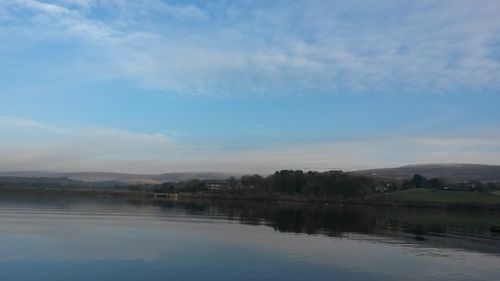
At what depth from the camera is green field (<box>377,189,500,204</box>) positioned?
169 metres

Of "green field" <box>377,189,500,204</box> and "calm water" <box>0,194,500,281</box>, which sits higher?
"green field" <box>377,189,500,204</box>

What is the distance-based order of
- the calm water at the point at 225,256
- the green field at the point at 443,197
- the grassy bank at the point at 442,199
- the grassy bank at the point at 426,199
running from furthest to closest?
1. the green field at the point at 443,197
2. the grassy bank at the point at 426,199
3. the grassy bank at the point at 442,199
4. the calm water at the point at 225,256

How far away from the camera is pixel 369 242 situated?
159ft

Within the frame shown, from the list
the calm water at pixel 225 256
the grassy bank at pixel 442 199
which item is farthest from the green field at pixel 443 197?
the calm water at pixel 225 256

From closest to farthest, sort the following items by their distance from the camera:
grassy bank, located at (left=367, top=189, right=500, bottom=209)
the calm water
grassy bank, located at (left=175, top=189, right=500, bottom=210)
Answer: the calm water
grassy bank, located at (left=367, top=189, right=500, bottom=209)
grassy bank, located at (left=175, top=189, right=500, bottom=210)

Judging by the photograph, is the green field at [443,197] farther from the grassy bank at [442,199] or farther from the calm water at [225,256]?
the calm water at [225,256]

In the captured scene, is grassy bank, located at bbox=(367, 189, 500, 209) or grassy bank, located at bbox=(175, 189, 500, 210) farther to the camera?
grassy bank, located at bbox=(175, 189, 500, 210)

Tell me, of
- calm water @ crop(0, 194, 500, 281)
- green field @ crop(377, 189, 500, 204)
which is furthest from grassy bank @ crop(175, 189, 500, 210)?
calm water @ crop(0, 194, 500, 281)

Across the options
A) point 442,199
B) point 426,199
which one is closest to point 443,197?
point 442,199

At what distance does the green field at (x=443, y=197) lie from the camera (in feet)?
554

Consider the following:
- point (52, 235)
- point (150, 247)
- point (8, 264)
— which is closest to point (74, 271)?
point (8, 264)

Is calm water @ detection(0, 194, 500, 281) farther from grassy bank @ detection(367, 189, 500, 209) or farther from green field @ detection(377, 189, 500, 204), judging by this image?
green field @ detection(377, 189, 500, 204)

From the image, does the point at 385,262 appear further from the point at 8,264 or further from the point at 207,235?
the point at 8,264

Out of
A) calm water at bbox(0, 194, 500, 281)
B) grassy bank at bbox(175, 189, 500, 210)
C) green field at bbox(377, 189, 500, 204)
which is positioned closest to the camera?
calm water at bbox(0, 194, 500, 281)
